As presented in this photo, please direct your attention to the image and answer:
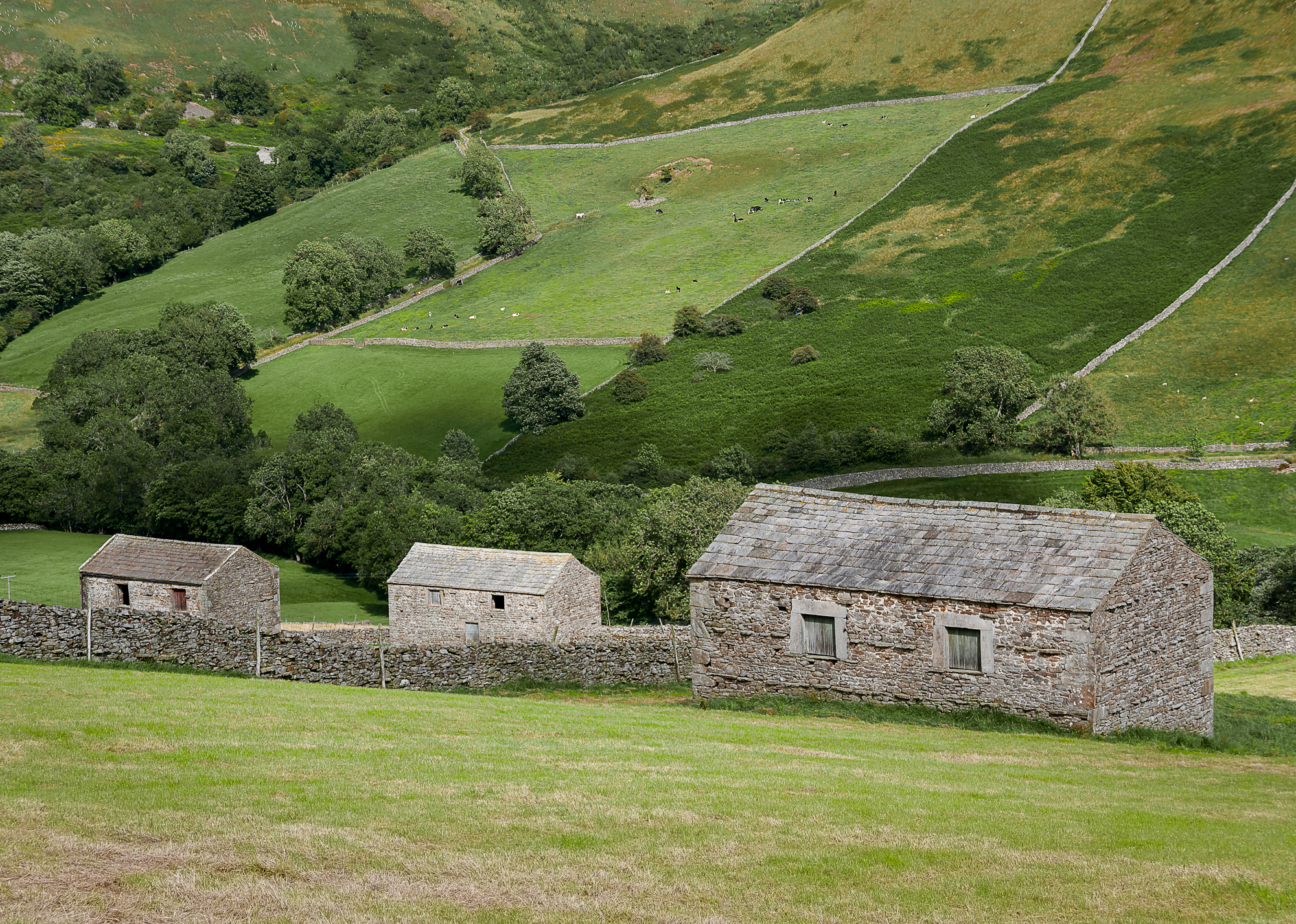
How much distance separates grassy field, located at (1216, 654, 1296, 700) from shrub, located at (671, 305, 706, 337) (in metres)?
89.4

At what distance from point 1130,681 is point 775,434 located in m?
75.1

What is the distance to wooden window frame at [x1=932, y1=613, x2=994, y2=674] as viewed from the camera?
88.7 feet

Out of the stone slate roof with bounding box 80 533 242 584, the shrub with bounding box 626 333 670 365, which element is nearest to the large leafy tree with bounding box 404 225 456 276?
the shrub with bounding box 626 333 670 365

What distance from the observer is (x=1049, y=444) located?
94375mm

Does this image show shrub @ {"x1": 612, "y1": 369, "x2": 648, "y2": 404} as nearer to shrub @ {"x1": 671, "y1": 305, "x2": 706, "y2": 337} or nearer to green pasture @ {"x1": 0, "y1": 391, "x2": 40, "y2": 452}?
shrub @ {"x1": 671, "y1": 305, "x2": 706, "y2": 337}

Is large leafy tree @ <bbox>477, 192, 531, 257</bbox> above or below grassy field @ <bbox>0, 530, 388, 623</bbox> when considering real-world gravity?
above

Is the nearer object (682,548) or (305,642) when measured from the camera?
(305,642)

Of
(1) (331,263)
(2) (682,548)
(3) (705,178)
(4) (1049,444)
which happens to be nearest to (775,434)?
(4) (1049,444)

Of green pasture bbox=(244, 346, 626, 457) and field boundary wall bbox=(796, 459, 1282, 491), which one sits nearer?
field boundary wall bbox=(796, 459, 1282, 491)

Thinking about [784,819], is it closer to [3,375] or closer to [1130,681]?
[1130,681]

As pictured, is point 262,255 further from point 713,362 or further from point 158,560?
point 158,560

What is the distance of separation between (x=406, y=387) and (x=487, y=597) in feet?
251

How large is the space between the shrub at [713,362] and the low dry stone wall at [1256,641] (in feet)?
254

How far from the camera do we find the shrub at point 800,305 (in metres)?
134
